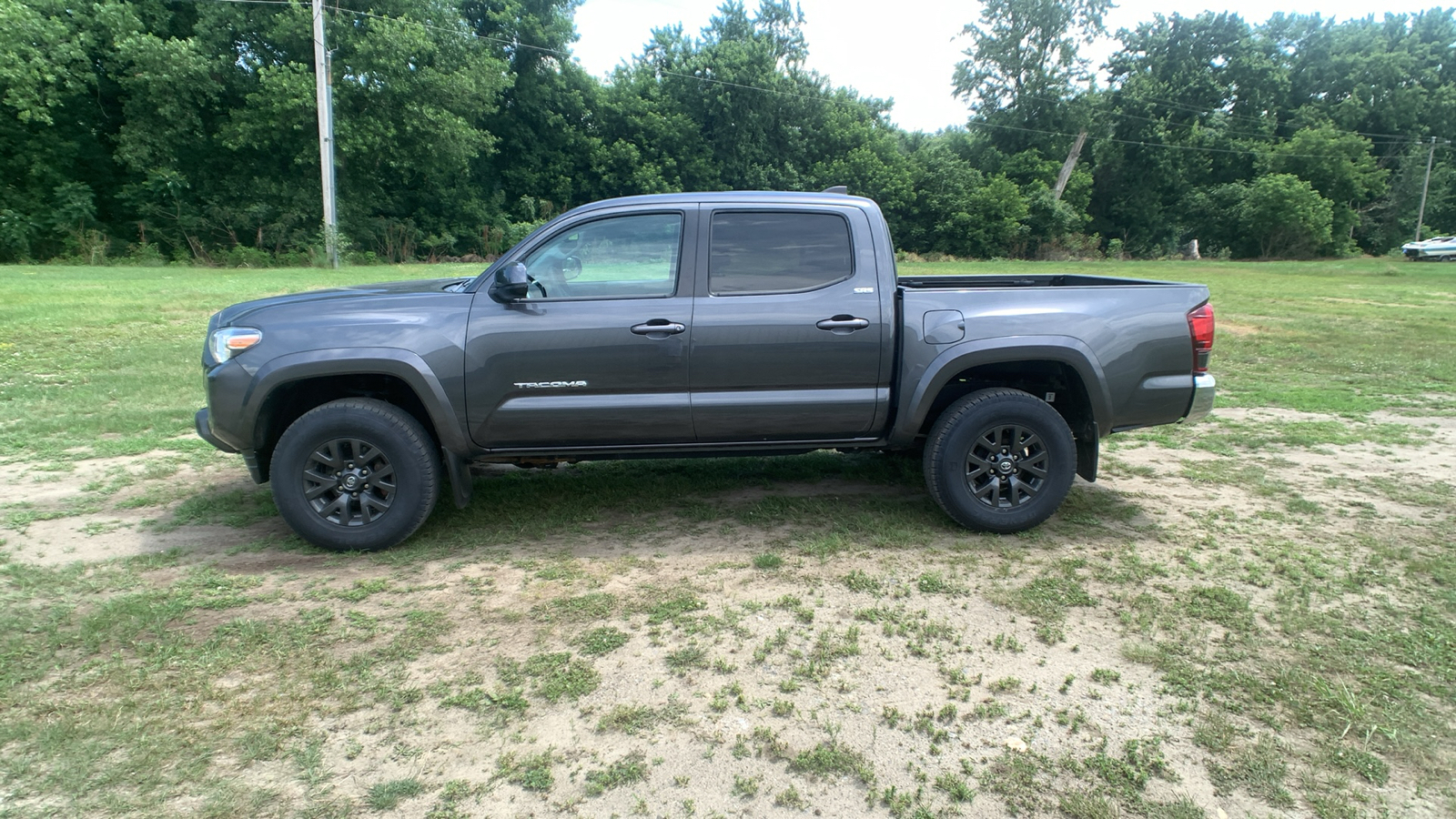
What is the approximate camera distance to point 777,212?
4.98 meters

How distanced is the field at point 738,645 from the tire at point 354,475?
0.52 feet

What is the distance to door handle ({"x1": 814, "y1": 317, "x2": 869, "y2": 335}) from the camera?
4773 mm

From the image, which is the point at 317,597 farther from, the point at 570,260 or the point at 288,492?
the point at 570,260

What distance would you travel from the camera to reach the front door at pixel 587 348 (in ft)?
15.3

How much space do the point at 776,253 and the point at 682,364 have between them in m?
0.82

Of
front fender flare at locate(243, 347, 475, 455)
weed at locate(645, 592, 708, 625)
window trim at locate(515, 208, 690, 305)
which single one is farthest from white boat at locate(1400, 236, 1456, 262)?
front fender flare at locate(243, 347, 475, 455)

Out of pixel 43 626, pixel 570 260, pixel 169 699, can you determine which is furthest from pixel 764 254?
pixel 43 626

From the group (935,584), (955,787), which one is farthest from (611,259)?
(955,787)

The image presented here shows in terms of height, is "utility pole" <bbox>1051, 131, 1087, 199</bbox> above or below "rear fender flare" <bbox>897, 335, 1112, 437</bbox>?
above

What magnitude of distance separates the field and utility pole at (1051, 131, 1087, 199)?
4577cm

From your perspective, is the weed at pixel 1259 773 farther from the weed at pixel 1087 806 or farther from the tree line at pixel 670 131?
the tree line at pixel 670 131

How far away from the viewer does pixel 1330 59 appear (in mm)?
57094

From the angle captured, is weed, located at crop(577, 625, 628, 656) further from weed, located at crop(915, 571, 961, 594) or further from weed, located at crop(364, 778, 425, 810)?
weed, located at crop(915, 571, 961, 594)

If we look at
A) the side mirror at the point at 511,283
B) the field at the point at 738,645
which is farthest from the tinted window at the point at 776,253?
the field at the point at 738,645
